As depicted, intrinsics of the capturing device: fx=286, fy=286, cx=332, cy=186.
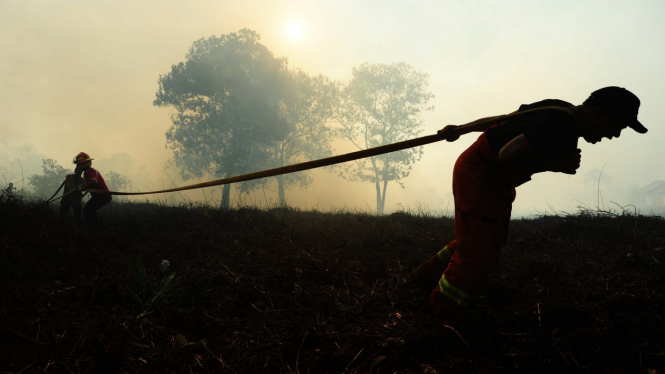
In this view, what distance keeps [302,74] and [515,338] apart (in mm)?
24706

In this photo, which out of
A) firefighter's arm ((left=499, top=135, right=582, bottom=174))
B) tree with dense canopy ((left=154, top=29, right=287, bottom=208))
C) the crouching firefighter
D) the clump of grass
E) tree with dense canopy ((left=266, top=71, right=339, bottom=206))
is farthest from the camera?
tree with dense canopy ((left=266, top=71, right=339, bottom=206))

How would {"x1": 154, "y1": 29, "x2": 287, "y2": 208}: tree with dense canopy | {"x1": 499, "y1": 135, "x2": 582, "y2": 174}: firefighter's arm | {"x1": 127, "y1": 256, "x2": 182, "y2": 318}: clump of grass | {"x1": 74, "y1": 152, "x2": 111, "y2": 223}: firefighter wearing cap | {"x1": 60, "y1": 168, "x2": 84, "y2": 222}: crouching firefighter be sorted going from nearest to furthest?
{"x1": 499, "y1": 135, "x2": 582, "y2": 174}: firefighter's arm → {"x1": 127, "y1": 256, "x2": 182, "y2": 318}: clump of grass → {"x1": 74, "y1": 152, "x2": 111, "y2": 223}: firefighter wearing cap → {"x1": 60, "y1": 168, "x2": 84, "y2": 222}: crouching firefighter → {"x1": 154, "y1": 29, "x2": 287, "y2": 208}: tree with dense canopy

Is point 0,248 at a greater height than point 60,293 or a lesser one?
greater

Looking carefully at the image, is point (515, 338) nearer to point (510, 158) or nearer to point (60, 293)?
point (510, 158)

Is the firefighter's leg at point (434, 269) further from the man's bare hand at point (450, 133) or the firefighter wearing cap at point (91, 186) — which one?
the firefighter wearing cap at point (91, 186)

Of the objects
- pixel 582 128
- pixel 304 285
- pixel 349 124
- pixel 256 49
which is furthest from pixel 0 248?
pixel 349 124

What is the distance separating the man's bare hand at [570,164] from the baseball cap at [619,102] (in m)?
0.29

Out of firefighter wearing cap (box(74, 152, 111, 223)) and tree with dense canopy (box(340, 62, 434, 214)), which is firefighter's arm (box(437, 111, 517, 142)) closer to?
firefighter wearing cap (box(74, 152, 111, 223))

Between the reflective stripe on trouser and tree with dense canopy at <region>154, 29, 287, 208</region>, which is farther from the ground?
tree with dense canopy at <region>154, 29, 287, 208</region>

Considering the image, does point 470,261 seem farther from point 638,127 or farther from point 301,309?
point 638,127

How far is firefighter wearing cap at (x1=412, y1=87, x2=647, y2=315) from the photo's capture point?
1741 mm

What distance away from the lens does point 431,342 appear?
59.5 inches

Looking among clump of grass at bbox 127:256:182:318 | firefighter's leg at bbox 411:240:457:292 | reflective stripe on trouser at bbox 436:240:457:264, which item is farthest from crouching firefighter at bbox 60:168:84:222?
reflective stripe on trouser at bbox 436:240:457:264

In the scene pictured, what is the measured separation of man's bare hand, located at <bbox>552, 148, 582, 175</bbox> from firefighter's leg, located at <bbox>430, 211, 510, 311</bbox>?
1.62 feet
